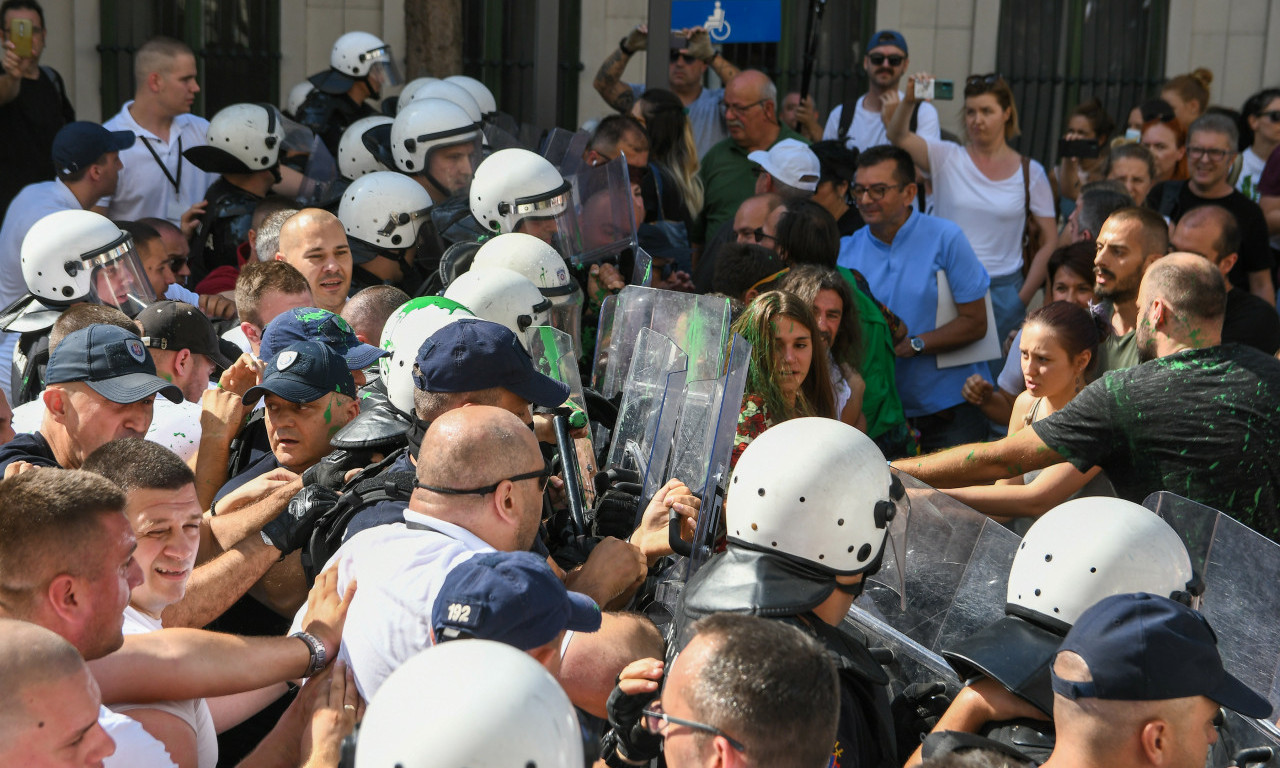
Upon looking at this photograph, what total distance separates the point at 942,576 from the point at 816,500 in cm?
65

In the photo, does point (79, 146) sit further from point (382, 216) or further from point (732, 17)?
point (732, 17)

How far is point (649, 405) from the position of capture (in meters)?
4.00

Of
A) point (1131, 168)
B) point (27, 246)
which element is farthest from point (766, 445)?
point (1131, 168)

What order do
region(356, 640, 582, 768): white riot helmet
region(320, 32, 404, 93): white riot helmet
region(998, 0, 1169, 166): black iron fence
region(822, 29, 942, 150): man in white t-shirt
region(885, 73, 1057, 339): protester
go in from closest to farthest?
region(356, 640, 582, 768): white riot helmet
region(885, 73, 1057, 339): protester
region(822, 29, 942, 150): man in white t-shirt
region(320, 32, 404, 93): white riot helmet
region(998, 0, 1169, 166): black iron fence

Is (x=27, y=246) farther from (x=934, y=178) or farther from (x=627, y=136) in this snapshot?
(x=934, y=178)

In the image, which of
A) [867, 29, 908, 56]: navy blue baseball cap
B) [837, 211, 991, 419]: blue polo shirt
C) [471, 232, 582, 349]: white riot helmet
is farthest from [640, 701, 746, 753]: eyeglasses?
[867, 29, 908, 56]: navy blue baseball cap

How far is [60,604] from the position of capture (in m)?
2.43

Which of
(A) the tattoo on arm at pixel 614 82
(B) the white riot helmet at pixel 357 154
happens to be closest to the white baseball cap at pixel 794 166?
(B) the white riot helmet at pixel 357 154

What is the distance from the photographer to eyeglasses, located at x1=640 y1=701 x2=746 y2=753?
2.04 meters

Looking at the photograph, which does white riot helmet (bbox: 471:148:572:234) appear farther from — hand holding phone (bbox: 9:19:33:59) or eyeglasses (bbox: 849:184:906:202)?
hand holding phone (bbox: 9:19:33:59)

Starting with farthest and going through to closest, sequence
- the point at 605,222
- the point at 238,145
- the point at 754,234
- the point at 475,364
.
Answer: the point at 238,145 < the point at 605,222 < the point at 754,234 < the point at 475,364

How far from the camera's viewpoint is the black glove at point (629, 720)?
8.00 feet

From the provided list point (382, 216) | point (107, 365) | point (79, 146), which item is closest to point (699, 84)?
point (382, 216)

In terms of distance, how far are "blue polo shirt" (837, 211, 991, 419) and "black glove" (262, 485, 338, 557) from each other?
3708 mm
